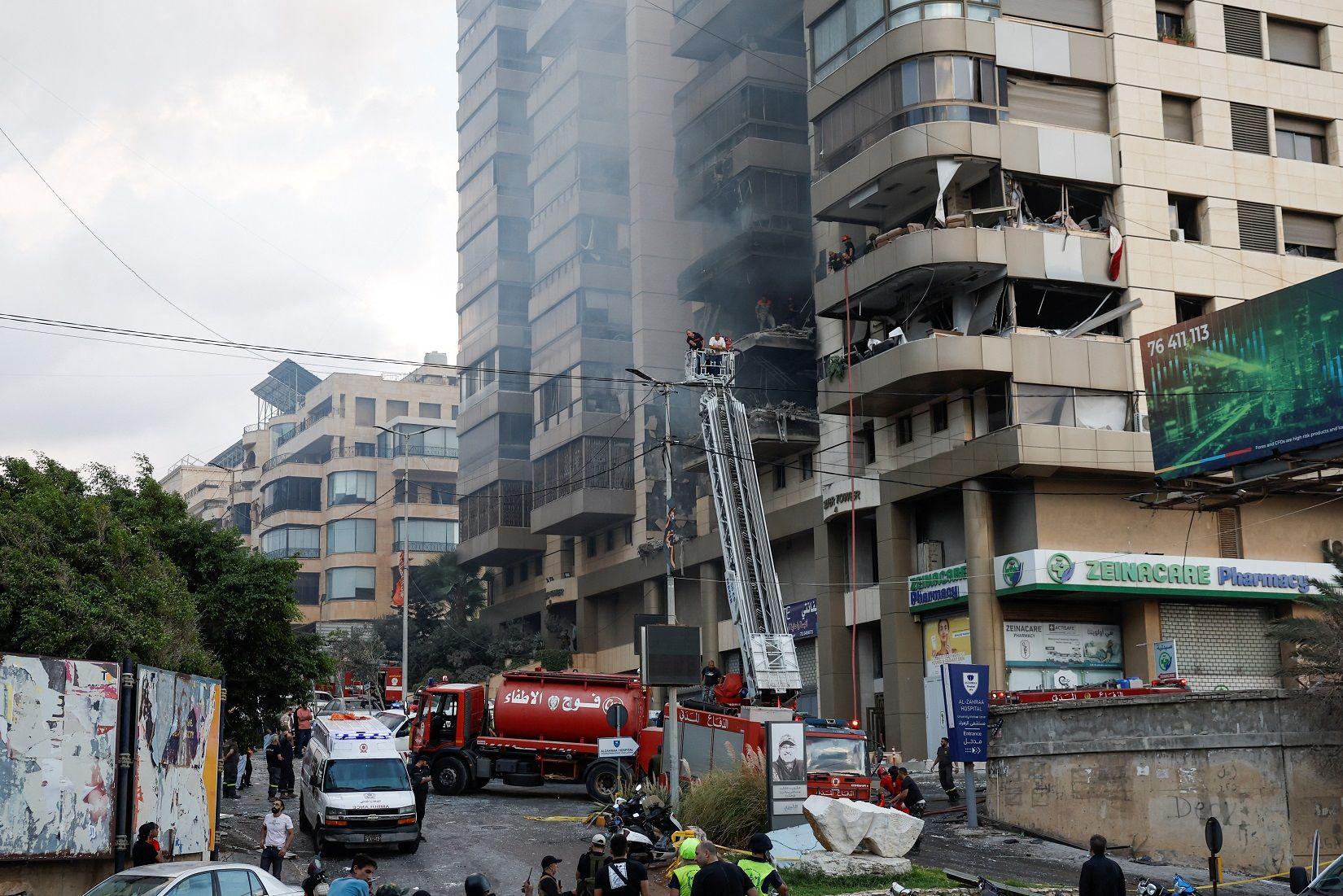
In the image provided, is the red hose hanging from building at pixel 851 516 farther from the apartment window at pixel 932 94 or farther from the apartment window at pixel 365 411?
the apartment window at pixel 365 411

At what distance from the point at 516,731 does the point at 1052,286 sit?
20.4 metres

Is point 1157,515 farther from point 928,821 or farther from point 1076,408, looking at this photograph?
point 928,821

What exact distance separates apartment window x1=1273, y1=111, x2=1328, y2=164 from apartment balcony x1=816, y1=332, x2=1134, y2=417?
33.5 ft

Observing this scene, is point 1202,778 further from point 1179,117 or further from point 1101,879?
point 1179,117

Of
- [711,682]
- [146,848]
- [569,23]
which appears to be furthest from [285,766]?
[569,23]

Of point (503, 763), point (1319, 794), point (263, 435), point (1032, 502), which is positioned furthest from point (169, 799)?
point (263, 435)

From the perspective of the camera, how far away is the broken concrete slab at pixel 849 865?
A: 830 inches

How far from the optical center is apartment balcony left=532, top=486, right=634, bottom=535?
6150cm

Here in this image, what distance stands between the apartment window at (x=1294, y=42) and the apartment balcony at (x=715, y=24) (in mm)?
17925

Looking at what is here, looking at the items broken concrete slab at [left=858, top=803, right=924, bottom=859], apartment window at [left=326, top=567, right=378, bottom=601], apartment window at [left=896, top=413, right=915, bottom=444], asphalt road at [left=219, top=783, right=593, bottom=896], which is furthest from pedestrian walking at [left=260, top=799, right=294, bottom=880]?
apartment window at [left=326, top=567, right=378, bottom=601]

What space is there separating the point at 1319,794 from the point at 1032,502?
15959 millimetres

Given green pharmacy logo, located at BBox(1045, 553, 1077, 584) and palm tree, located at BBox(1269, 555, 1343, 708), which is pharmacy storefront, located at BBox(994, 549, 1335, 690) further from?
palm tree, located at BBox(1269, 555, 1343, 708)

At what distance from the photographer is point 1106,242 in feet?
136

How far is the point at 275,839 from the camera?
20297 mm
